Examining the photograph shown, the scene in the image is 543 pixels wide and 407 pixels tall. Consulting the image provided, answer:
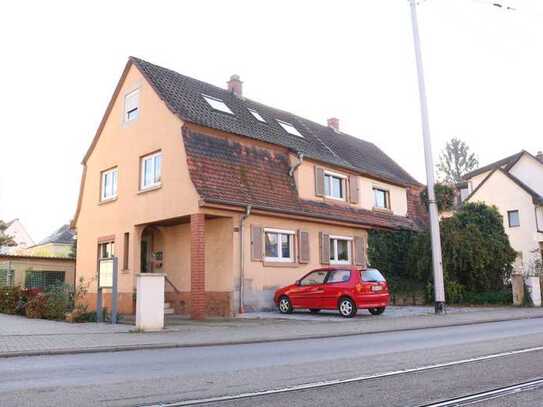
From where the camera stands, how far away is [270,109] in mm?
27938

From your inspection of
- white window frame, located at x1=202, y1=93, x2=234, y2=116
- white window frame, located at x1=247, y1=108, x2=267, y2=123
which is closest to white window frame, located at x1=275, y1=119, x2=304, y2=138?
white window frame, located at x1=247, y1=108, x2=267, y2=123

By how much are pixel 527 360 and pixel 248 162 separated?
1381 centimetres

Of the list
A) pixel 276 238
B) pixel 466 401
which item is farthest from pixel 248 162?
pixel 466 401

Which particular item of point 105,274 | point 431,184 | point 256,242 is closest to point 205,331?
point 105,274

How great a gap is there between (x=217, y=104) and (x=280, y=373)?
17048mm

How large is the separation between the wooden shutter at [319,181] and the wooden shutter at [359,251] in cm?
270

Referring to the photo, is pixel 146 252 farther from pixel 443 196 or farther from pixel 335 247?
pixel 443 196

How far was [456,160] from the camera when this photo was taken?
7156 cm

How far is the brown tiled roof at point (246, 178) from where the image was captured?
18500 mm

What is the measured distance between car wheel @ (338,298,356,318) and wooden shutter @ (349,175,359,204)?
787 cm

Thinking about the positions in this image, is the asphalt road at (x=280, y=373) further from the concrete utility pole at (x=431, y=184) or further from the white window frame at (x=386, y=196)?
the white window frame at (x=386, y=196)

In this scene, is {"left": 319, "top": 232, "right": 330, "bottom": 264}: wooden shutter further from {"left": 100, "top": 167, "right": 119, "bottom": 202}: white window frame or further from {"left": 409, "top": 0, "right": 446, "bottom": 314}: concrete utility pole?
{"left": 100, "top": 167, "right": 119, "bottom": 202}: white window frame

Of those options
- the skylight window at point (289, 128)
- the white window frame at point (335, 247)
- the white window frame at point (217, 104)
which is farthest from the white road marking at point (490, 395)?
the skylight window at point (289, 128)

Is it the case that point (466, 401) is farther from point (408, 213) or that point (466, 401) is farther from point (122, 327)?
point (408, 213)
